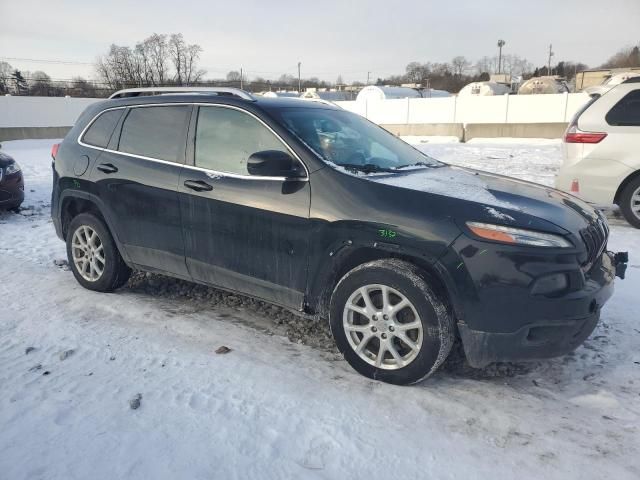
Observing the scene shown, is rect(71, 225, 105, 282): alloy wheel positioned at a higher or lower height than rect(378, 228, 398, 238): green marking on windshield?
lower

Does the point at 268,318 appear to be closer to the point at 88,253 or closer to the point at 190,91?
the point at 88,253

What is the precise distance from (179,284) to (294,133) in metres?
2.17

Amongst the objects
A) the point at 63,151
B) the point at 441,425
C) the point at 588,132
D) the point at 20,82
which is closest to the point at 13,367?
the point at 63,151

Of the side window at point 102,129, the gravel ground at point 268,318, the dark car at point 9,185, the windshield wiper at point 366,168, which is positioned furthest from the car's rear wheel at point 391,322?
the dark car at point 9,185

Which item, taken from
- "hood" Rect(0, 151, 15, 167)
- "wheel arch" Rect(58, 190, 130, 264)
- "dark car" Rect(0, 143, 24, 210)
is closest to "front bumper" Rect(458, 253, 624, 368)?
"wheel arch" Rect(58, 190, 130, 264)

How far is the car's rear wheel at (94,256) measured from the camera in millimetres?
4453

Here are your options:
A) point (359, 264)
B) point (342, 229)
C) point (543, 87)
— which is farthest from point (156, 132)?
point (543, 87)

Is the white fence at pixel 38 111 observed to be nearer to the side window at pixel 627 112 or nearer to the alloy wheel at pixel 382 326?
the side window at pixel 627 112

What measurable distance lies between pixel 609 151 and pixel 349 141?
4.39 meters

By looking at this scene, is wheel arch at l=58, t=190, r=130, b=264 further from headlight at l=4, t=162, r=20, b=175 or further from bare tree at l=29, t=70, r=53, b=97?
bare tree at l=29, t=70, r=53, b=97

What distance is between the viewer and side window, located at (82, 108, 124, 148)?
14.6ft

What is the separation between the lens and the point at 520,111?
85.3 feet

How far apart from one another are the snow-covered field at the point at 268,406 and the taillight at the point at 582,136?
305cm

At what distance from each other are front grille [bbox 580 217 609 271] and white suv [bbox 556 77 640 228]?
3504 millimetres
